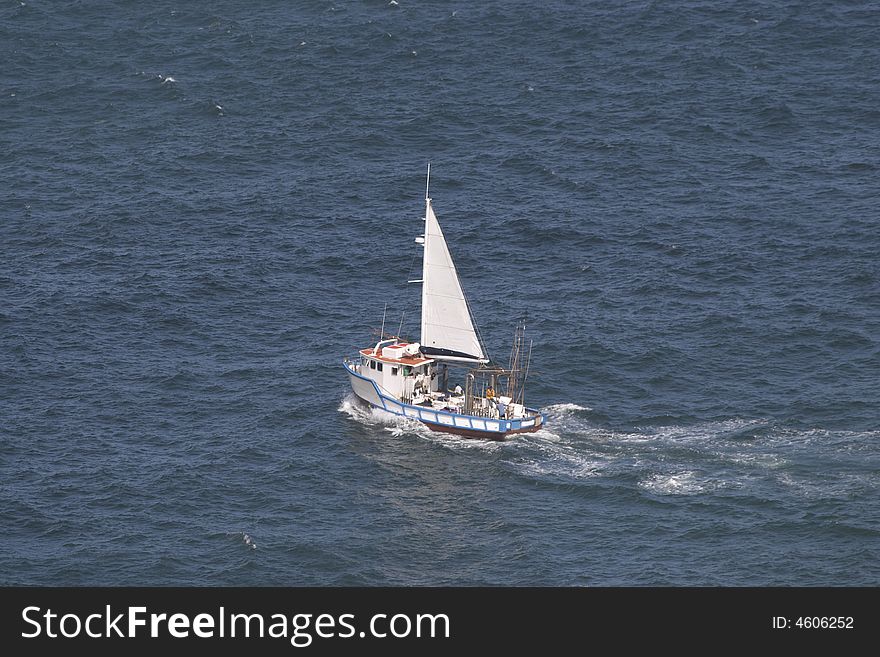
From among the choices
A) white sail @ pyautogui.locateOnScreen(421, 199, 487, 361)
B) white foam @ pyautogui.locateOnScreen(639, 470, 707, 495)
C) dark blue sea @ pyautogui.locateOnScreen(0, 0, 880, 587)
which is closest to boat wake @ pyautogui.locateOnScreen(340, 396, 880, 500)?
white foam @ pyautogui.locateOnScreen(639, 470, 707, 495)

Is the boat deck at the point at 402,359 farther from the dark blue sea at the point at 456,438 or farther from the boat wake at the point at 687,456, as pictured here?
the boat wake at the point at 687,456

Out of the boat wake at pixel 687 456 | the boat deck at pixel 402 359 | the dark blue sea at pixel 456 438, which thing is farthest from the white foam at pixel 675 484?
the boat deck at pixel 402 359

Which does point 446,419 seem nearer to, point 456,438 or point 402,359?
point 456,438

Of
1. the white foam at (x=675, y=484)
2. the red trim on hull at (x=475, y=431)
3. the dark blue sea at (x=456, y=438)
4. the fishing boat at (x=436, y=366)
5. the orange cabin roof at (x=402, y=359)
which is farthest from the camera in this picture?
the orange cabin roof at (x=402, y=359)

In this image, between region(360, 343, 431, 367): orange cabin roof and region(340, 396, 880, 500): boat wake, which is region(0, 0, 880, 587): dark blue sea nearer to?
region(340, 396, 880, 500): boat wake
